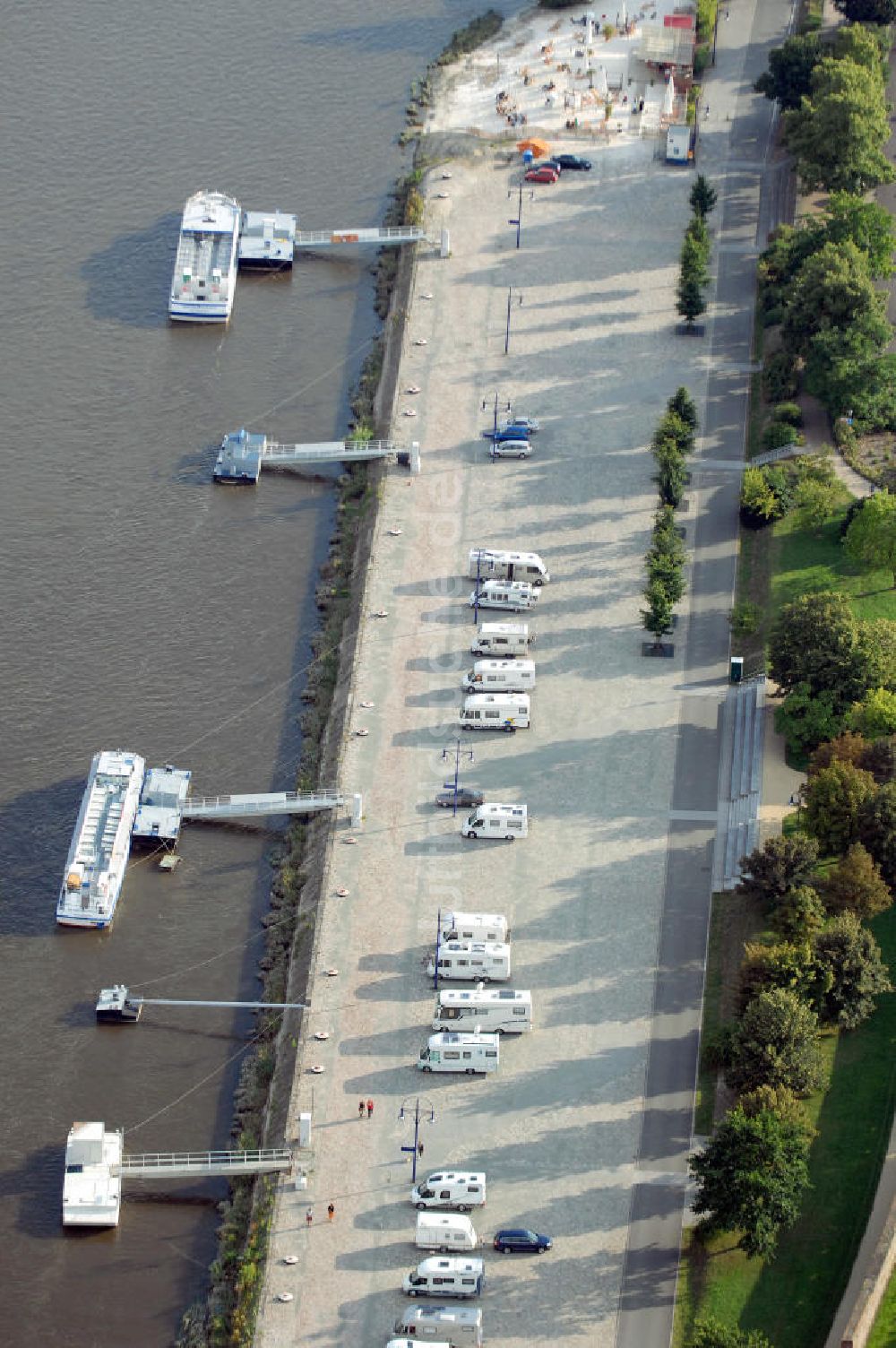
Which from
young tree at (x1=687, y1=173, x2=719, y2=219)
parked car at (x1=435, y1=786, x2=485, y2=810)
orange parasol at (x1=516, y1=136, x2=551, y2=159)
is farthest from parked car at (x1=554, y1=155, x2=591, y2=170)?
parked car at (x1=435, y1=786, x2=485, y2=810)

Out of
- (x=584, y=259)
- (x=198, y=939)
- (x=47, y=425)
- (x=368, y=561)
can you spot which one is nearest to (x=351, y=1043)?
(x=198, y=939)

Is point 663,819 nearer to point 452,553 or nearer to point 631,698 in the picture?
point 631,698

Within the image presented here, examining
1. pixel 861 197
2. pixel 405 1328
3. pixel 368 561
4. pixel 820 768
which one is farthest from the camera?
pixel 861 197

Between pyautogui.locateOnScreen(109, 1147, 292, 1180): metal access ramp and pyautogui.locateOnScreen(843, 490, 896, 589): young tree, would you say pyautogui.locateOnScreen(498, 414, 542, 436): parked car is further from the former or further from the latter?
pyautogui.locateOnScreen(109, 1147, 292, 1180): metal access ramp

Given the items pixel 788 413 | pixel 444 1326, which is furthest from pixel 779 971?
pixel 788 413

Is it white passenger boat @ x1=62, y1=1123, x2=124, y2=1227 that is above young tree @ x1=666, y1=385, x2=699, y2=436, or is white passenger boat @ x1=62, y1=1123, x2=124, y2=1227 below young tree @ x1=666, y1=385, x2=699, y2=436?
below

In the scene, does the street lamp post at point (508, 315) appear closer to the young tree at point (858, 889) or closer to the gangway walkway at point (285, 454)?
the gangway walkway at point (285, 454)
